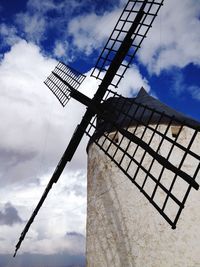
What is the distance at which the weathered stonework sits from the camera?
5555 mm

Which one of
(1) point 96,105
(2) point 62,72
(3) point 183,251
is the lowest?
(3) point 183,251

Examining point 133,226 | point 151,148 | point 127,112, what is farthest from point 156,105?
point 133,226

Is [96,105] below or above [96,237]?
above

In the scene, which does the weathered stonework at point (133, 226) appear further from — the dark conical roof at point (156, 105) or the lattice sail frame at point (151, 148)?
the dark conical roof at point (156, 105)

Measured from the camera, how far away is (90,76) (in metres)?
8.05

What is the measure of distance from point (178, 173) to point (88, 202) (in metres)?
3.61

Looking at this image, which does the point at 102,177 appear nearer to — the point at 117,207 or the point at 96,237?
the point at 117,207

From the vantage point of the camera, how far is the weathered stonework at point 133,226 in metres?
Result: 5.55

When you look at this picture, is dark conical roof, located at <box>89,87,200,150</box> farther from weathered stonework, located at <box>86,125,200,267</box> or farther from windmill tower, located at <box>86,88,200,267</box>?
weathered stonework, located at <box>86,125,200,267</box>

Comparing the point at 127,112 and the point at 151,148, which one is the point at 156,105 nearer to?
the point at 127,112

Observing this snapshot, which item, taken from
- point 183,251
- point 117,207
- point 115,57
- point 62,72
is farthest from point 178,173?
point 62,72

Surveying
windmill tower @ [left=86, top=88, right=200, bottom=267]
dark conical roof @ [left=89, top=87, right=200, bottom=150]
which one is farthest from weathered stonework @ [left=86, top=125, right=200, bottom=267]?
dark conical roof @ [left=89, top=87, right=200, bottom=150]

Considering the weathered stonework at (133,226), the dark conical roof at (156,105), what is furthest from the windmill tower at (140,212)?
the dark conical roof at (156,105)

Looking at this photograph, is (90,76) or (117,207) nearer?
(117,207)
